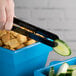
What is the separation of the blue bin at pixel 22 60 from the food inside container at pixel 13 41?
3 cm

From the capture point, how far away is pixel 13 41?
103cm

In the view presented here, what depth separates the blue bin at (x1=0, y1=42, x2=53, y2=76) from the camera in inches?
39.6

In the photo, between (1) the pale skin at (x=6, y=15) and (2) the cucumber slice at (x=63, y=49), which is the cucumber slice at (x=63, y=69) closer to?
(2) the cucumber slice at (x=63, y=49)

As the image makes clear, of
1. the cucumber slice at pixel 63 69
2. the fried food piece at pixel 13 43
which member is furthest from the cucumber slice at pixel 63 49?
the fried food piece at pixel 13 43

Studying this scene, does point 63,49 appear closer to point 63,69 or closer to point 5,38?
point 63,69

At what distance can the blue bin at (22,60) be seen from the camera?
1.01 metres

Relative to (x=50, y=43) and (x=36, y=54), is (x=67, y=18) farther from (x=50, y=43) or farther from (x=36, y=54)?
(x=50, y=43)

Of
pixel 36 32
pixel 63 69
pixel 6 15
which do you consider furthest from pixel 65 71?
pixel 6 15

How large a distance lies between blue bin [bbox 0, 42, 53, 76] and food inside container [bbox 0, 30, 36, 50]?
3 cm

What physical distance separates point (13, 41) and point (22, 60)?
8 cm

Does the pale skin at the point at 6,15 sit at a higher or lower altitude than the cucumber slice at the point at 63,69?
higher

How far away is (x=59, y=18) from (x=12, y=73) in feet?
3.01

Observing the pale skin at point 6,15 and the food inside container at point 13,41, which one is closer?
the pale skin at point 6,15

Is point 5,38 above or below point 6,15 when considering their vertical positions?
below
